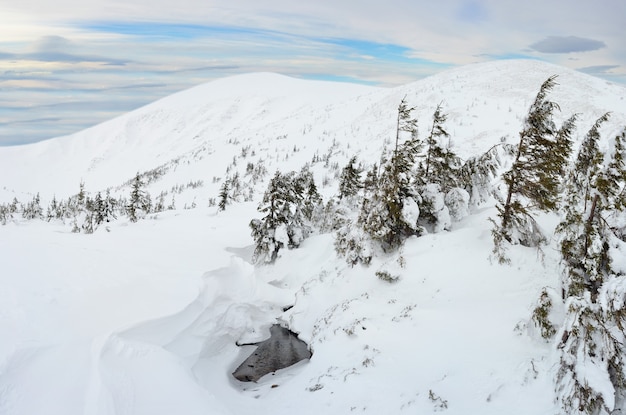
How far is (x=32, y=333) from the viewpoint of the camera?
13.8 m

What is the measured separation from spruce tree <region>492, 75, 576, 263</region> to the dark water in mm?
10436

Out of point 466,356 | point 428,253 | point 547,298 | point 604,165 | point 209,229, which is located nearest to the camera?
→ point 604,165

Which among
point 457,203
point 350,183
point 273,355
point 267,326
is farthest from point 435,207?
point 350,183

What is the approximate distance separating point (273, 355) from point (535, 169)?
14420 mm

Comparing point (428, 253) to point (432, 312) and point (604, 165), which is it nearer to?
point (432, 312)

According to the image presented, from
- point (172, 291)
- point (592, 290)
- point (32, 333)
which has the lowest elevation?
point (172, 291)

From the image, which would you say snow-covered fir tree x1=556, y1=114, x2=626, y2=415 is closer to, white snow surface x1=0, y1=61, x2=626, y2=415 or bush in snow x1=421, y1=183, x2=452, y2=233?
white snow surface x1=0, y1=61, x2=626, y2=415

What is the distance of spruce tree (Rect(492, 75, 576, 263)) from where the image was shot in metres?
16.5

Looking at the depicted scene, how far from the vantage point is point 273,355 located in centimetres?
2133

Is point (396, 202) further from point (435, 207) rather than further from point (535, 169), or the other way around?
point (535, 169)

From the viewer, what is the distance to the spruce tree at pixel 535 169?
1645 cm

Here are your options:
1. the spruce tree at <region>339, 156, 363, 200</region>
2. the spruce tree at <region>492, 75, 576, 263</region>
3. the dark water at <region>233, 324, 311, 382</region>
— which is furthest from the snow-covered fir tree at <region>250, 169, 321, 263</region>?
the spruce tree at <region>492, 75, 576, 263</region>

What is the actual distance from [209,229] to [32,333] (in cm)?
2585

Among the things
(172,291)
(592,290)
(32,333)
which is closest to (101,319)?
(32,333)
